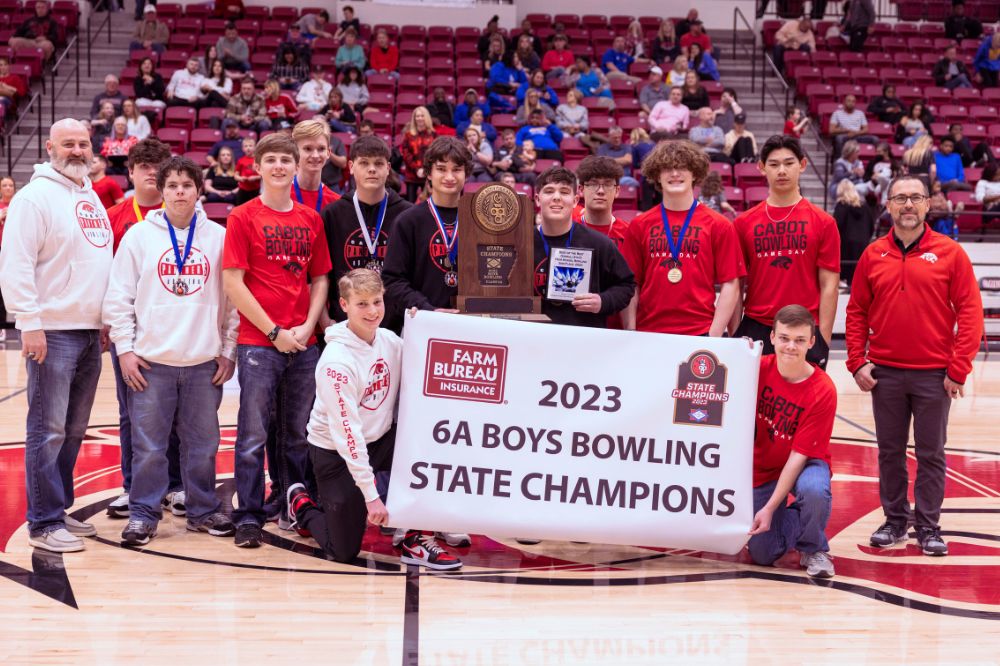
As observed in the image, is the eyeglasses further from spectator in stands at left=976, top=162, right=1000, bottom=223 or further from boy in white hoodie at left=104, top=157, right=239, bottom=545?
spectator in stands at left=976, top=162, right=1000, bottom=223

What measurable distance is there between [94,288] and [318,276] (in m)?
0.98

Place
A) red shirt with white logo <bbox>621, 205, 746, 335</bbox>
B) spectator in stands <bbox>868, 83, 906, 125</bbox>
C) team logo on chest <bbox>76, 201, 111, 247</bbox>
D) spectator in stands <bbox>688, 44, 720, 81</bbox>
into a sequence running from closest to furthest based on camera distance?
team logo on chest <bbox>76, 201, 111, 247</bbox> → red shirt with white logo <bbox>621, 205, 746, 335</bbox> → spectator in stands <bbox>868, 83, 906, 125</bbox> → spectator in stands <bbox>688, 44, 720, 81</bbox>

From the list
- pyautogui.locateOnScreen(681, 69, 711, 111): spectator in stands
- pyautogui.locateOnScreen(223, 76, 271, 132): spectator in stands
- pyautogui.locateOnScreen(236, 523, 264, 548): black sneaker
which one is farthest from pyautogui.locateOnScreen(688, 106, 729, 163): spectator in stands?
pyautogui.locateOnScreen(236, 523, 264, 548): black sneaker

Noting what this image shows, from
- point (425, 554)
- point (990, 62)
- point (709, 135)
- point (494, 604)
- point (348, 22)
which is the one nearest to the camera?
point (494, 604)

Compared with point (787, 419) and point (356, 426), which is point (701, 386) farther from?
point (356, 426)

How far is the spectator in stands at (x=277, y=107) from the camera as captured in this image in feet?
45.1

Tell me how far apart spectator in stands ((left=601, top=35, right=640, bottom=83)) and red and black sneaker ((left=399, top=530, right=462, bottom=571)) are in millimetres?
12904

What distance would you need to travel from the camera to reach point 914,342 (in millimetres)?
4746

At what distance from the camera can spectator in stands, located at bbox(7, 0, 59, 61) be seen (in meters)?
15.9

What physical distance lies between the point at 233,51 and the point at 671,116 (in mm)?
6476

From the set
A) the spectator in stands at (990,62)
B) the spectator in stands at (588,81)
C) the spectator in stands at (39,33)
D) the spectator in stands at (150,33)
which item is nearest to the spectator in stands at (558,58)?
the spectator in stands at (588,81)

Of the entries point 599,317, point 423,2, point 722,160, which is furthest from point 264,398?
point 423,2

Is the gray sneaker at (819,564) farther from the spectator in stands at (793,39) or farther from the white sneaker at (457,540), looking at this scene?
the spectator in stands at (793,39)

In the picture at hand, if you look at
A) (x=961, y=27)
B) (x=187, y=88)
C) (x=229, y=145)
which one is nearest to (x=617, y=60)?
(x=961, y=27)
